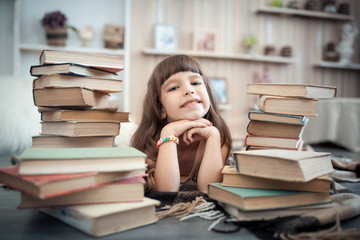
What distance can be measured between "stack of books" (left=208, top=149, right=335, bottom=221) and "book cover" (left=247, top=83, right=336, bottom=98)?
0.26m

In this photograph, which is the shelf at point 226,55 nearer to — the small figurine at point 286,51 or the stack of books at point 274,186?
the small figurine at point 286,51

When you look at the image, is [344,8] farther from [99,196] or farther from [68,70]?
[99,196]

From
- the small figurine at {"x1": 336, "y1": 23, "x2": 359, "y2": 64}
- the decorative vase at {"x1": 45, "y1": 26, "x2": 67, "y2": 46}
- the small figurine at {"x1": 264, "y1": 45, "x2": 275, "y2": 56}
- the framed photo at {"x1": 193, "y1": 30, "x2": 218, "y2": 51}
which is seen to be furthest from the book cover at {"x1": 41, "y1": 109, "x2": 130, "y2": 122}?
the small figurine at {"x1": 336, "y1": 23, "x2": 359, "y2": 64}

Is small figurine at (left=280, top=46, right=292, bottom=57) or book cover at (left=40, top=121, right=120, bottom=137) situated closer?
book cover at (left=40, top=121, right=120, bottom=137)

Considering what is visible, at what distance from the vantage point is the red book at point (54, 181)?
2.05 feet

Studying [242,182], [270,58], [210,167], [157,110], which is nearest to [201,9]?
[270,58]

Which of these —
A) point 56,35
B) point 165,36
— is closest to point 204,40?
point 165,36

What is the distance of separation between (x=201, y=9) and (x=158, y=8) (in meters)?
0.49

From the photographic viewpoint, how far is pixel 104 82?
3.58ft

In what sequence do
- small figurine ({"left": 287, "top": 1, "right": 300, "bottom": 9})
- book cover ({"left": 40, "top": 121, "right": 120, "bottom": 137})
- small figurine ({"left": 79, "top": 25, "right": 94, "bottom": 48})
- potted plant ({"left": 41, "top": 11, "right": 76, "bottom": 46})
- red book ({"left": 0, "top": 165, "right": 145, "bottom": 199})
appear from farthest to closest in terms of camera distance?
small figurine ({"left": 287, "top": 1, "right": 300, "bottom": 9})
small figurine ({"left": 79, "top": 25, "right": 94, "bottom": 48})
potted plant ({"left": 41, "top": 11, "right": 76, "bottom": 46})
book cover ({"left": 40, "top": 121, "right": 120, "bottom": 137})
red book ({"left": 0, "top": 165, "right": 145, "bottom": 199})

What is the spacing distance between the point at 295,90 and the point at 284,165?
380 mm

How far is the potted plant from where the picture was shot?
2719 millimetres

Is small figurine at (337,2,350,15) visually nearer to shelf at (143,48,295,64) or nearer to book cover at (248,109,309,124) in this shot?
shelf at (143,48,295,64)

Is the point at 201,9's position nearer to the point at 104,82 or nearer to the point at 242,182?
the point at 104,82
